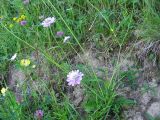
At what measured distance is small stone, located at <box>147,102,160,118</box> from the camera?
6.69 ft

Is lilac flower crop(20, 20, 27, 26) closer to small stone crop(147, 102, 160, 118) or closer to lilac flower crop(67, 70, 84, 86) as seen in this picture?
lilac flower crop(67, 70, 84, 86)

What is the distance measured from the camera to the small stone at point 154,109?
6.69ft

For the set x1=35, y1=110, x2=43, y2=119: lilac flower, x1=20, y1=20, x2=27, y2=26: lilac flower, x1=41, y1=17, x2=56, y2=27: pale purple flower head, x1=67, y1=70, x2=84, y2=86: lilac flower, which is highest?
x1=41, y1=17, x2=56, y2=27: pale purple flower head

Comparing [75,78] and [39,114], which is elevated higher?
[75,78]

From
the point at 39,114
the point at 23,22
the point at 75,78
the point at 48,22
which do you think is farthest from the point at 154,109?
the point at 23,22

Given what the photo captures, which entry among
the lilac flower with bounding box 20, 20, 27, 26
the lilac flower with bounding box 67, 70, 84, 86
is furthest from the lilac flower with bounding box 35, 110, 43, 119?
the lilac flower with bounding box 20, 20, 27, 26

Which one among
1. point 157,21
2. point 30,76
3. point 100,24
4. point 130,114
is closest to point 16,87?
point 30,76

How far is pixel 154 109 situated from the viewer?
2.06 m

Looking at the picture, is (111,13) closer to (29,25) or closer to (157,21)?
(157,21)

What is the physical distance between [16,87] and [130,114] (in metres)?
0.89

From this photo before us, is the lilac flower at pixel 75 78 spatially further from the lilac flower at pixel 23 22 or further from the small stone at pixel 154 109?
the lilac flower at pixel 23 22

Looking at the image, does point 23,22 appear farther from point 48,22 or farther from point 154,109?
point 154,109

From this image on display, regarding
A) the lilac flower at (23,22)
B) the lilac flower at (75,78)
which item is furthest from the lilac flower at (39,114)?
the lilac flower at (23,22)

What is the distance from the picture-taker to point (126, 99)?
6.96 ft
